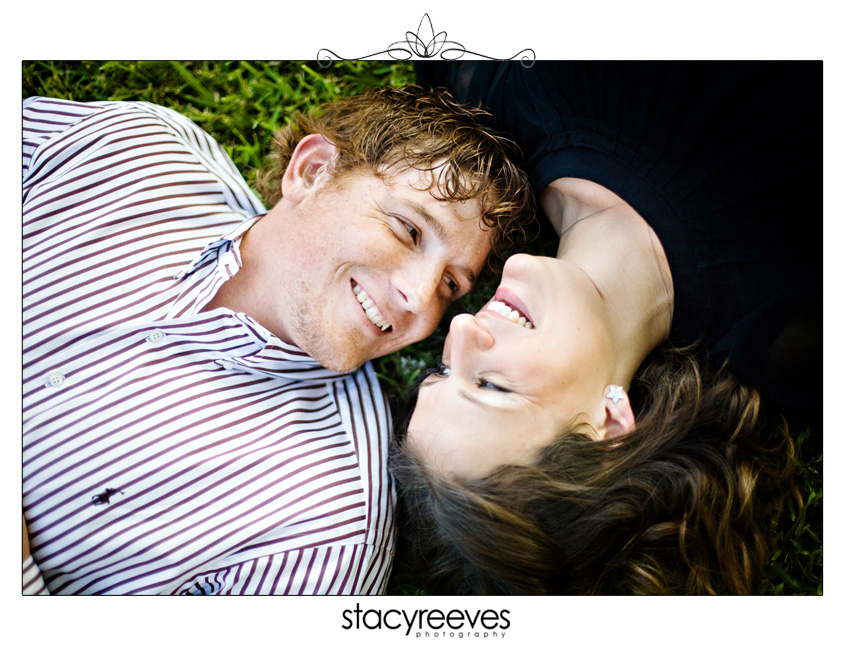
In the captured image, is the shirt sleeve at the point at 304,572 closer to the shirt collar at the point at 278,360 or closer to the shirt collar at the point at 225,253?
the shirt collar at the point at 278,360

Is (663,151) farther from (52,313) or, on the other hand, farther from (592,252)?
(52,313)

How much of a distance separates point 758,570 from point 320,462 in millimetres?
1278

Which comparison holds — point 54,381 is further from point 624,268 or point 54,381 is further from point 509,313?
point 624,268

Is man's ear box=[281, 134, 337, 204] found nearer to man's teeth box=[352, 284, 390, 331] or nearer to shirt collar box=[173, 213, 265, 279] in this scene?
shirt collar box=[173, 213, 265, 279]

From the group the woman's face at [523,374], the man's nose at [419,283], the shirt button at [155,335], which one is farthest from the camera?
Answer: the shirt button at [155,335]

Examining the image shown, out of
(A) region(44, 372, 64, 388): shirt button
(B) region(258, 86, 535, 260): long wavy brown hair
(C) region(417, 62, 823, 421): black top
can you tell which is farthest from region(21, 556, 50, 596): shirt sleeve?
(C) region(417, 62, 823, 421): black top

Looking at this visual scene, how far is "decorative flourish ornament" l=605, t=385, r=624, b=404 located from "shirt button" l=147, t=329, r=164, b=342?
1.28 m

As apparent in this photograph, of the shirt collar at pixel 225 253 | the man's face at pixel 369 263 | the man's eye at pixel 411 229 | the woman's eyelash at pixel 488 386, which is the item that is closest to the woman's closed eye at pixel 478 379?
the woman's eyelash at pixel 488 386

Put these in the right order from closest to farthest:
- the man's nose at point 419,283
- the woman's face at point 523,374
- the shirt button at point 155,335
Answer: the woman's face at point 523,374 → the man's nose at point 419,283 → the shirt button at point 155,335

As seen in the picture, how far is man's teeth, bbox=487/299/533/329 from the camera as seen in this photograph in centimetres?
162

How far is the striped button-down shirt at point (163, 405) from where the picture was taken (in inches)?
66.9
